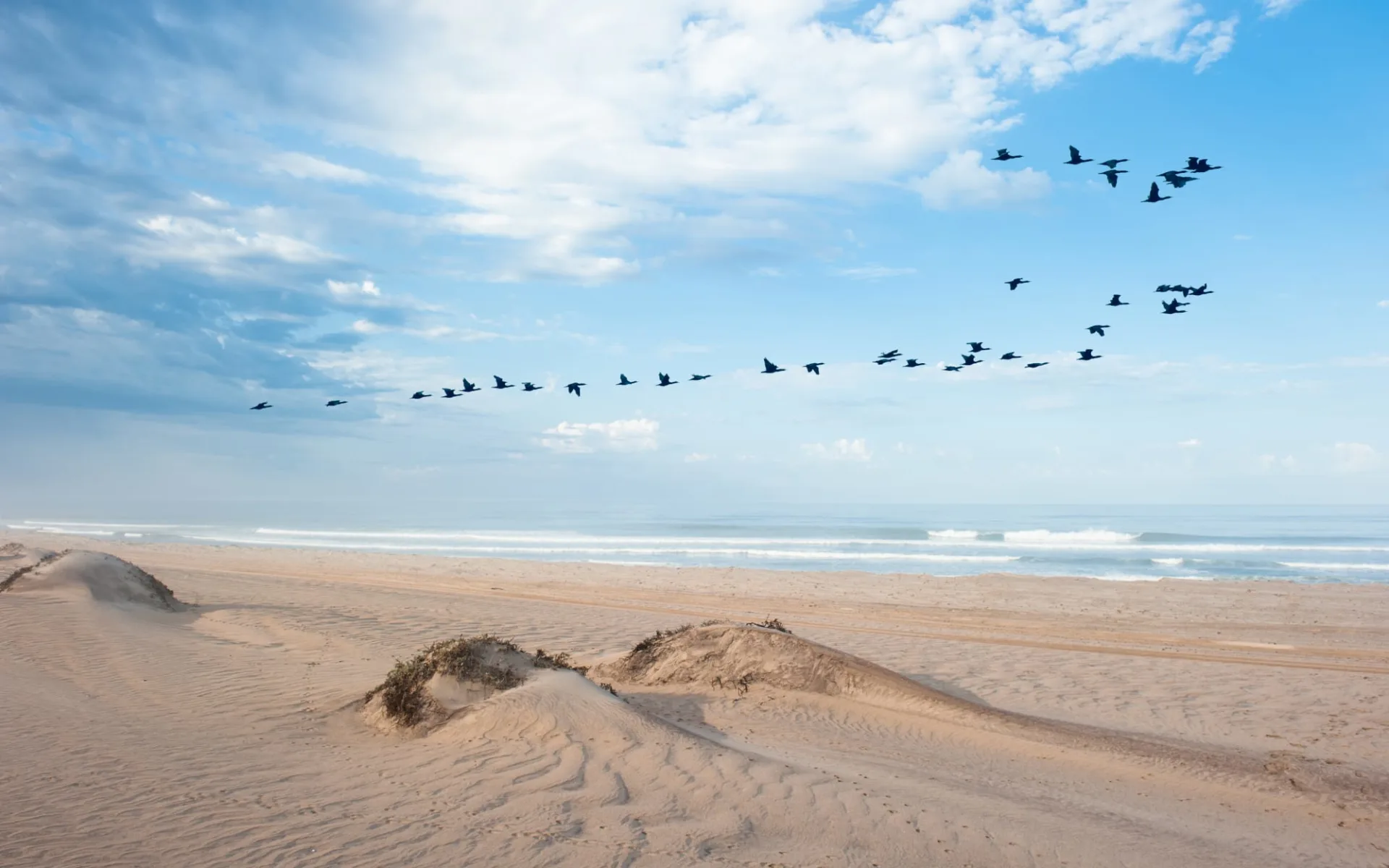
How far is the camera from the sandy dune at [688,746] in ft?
18.3

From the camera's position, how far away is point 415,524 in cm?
8269

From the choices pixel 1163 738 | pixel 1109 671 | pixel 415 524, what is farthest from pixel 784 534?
pixel 1163 738

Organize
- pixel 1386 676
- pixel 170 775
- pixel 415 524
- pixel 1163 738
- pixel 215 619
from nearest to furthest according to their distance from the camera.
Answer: pixel 170 775, pixel 1163 738, pixel 1386 676, pixel 215 619, pixel 415 524

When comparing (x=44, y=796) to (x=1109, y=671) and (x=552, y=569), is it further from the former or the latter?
(x=552, y=569)

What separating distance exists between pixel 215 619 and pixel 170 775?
10948 millimetres

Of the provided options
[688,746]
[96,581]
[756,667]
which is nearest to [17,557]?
[96,581]

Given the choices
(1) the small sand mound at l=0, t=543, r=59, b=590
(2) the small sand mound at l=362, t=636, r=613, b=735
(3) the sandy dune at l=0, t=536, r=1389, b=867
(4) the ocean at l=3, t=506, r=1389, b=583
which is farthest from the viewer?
(4) the ocean at l=3, t=506, r=1389, b=583

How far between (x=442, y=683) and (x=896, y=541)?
48697 millimetres

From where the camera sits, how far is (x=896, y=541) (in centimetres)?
5412

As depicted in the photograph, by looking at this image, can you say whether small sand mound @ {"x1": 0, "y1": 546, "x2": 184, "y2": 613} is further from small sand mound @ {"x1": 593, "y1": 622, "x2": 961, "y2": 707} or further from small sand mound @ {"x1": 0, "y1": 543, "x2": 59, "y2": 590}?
small sand mound @ {"x1": 593, "y1": 622, "x2": 961, "y2": 707}

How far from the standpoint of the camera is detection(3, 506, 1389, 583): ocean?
119ft

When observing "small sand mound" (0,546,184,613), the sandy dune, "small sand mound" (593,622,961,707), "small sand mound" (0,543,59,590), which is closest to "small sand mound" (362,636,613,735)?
the sandy dune

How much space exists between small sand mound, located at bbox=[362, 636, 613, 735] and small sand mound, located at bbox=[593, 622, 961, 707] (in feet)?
8.70

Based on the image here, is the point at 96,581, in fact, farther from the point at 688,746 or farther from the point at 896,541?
the point at 896,541
